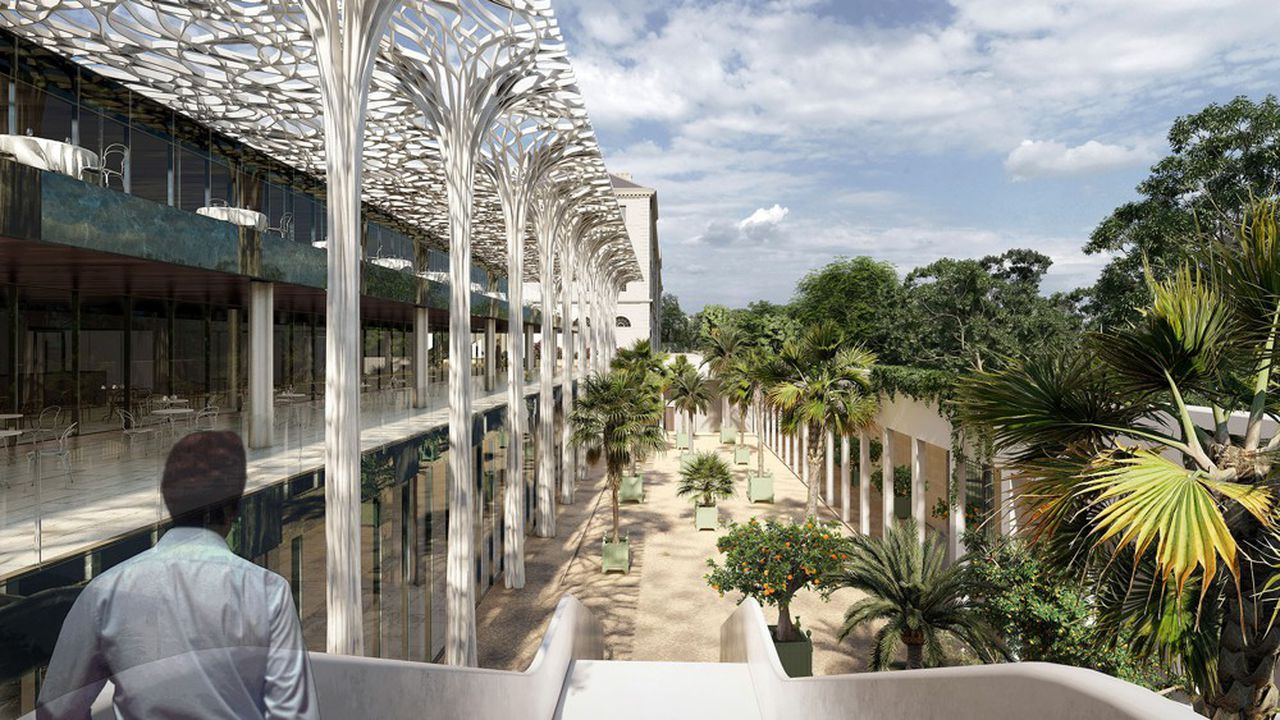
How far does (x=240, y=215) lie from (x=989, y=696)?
43.8 feet

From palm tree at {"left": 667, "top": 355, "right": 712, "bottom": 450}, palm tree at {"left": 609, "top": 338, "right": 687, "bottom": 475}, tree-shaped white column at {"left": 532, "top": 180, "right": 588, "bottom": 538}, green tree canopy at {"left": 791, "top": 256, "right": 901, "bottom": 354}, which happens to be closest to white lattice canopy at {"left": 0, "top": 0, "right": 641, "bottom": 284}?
tree-shaped white column at {"left": 532, "top": 180, "right": 588, "bottom": 538}

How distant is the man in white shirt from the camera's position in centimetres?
171

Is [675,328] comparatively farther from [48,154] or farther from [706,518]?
[48,154]

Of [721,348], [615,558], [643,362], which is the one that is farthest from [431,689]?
[721,348]

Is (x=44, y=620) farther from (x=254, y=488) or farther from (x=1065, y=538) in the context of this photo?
(x=1065, y=538)

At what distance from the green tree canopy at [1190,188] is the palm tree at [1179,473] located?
10490 mm

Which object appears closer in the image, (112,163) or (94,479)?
(94,479)

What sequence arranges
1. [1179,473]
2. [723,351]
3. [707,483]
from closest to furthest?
[1179,473] < [707,483] < [723,351]

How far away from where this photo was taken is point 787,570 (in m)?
14.1

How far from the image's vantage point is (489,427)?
19266 mm

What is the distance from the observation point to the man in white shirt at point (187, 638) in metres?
1.71

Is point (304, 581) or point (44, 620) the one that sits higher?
point (44, 620)

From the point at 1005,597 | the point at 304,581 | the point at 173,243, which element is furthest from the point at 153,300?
Answer: the point at 1005,597

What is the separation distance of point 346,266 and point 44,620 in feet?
16.9
